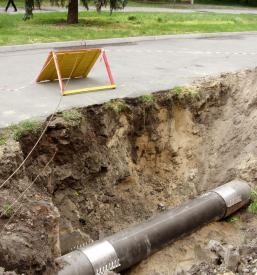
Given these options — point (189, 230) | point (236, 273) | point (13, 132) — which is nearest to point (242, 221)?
point (189, 230)

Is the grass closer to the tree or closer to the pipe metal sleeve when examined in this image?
the pipe metal sleeve

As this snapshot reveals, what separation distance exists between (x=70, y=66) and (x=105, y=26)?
32.1ft

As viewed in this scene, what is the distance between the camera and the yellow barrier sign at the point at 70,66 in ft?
32.7

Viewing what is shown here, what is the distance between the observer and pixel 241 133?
11.0 metres

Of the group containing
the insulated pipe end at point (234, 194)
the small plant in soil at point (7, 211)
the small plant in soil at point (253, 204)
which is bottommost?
the small plant in soil at point (253, 204)

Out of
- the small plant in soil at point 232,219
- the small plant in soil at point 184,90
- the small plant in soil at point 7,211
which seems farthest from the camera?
the small plant in soil at point 184,90

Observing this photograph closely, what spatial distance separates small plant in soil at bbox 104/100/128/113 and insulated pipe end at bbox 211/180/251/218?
2.33 m

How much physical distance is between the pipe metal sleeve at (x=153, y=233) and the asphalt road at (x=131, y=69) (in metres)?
2.49

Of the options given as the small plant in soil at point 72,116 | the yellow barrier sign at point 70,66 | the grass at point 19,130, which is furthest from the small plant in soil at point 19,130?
the yellow barrier sign at point 70,66

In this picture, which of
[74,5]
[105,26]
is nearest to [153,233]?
[105,26]

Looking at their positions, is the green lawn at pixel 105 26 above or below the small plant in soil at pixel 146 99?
above

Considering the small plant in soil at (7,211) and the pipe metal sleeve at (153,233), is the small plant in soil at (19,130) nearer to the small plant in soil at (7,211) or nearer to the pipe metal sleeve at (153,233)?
the small plant in soil at (7,211)

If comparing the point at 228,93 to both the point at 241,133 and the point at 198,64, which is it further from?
the point at 198,64

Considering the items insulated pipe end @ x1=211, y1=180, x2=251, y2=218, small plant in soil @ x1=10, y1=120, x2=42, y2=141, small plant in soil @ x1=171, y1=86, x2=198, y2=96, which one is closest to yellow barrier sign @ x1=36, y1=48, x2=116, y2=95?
small plant in soil @ x1=171, y1=86, x2=198, y2=96
